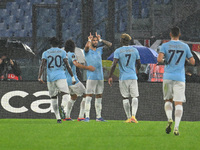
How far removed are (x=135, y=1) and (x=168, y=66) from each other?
19500 mm

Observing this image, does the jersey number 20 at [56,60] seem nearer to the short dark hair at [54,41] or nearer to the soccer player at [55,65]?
the soccer player at [55,65]

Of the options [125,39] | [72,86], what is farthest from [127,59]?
[72,86]

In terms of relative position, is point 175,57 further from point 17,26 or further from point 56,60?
point 17,26

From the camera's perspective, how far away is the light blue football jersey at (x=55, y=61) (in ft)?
34.7

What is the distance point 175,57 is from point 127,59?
287 cm

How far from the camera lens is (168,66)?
8.19 meters

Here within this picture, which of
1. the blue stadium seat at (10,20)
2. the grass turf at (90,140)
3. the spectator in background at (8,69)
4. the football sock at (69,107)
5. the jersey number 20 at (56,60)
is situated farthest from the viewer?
the blue stadium seat at (10,20)

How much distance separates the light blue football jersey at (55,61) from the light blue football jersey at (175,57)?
3085 millimetres

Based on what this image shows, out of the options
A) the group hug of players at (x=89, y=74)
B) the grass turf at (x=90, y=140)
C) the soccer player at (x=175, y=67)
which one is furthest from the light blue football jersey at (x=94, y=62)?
the soccer player at (x=175, y=67)

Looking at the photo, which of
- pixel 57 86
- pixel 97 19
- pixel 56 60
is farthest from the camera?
pixel 97 19

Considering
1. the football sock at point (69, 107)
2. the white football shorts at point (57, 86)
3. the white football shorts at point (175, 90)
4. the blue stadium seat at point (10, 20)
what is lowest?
the football sock at point (69, 107)

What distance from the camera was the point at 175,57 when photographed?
8.12m

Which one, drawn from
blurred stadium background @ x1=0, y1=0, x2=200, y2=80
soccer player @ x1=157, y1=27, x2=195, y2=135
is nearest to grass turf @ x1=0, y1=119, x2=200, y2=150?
soccer player @ x1=157, y1=27, x2=195, y2=135

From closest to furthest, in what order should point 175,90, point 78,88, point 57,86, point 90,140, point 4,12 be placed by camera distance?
point 90,140 → point 175,90 → point 57,86 → point 78,88 → point 4,12
